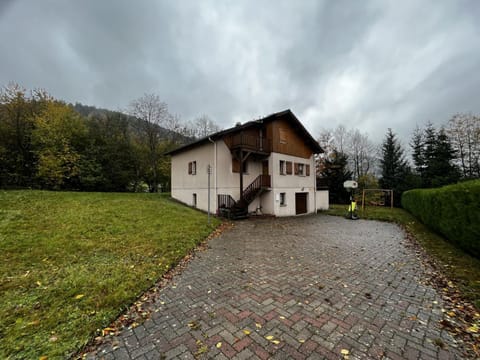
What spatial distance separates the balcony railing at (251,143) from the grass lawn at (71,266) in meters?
5.79

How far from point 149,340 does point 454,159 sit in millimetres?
33945

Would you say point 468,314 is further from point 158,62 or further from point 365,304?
point 158,62

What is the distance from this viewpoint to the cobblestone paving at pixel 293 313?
7.18ft

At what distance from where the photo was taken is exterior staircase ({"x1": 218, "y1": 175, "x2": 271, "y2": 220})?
39.3 feet

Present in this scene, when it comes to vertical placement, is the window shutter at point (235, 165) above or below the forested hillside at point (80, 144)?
below

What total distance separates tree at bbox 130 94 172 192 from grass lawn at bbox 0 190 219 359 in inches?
586

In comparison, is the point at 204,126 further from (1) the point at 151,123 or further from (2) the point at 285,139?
(2) the point at 285,139

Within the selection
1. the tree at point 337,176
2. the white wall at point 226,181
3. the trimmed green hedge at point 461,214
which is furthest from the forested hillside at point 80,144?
the trimmed green hedge at point 461,214

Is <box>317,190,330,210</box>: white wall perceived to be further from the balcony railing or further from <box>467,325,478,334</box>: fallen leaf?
<box>467,325,478,334</box>: fallen leaf

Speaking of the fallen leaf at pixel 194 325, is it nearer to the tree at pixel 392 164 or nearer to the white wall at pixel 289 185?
the white wall at pixel 289 185

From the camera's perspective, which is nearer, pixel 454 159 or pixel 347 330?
pixel 347 330

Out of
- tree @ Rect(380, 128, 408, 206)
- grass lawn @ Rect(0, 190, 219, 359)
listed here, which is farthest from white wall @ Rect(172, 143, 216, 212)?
tree @ Rect(380, 128, 408, 206)

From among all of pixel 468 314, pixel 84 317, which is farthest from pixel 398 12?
pixel 84 317

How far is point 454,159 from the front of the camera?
22.5 m
